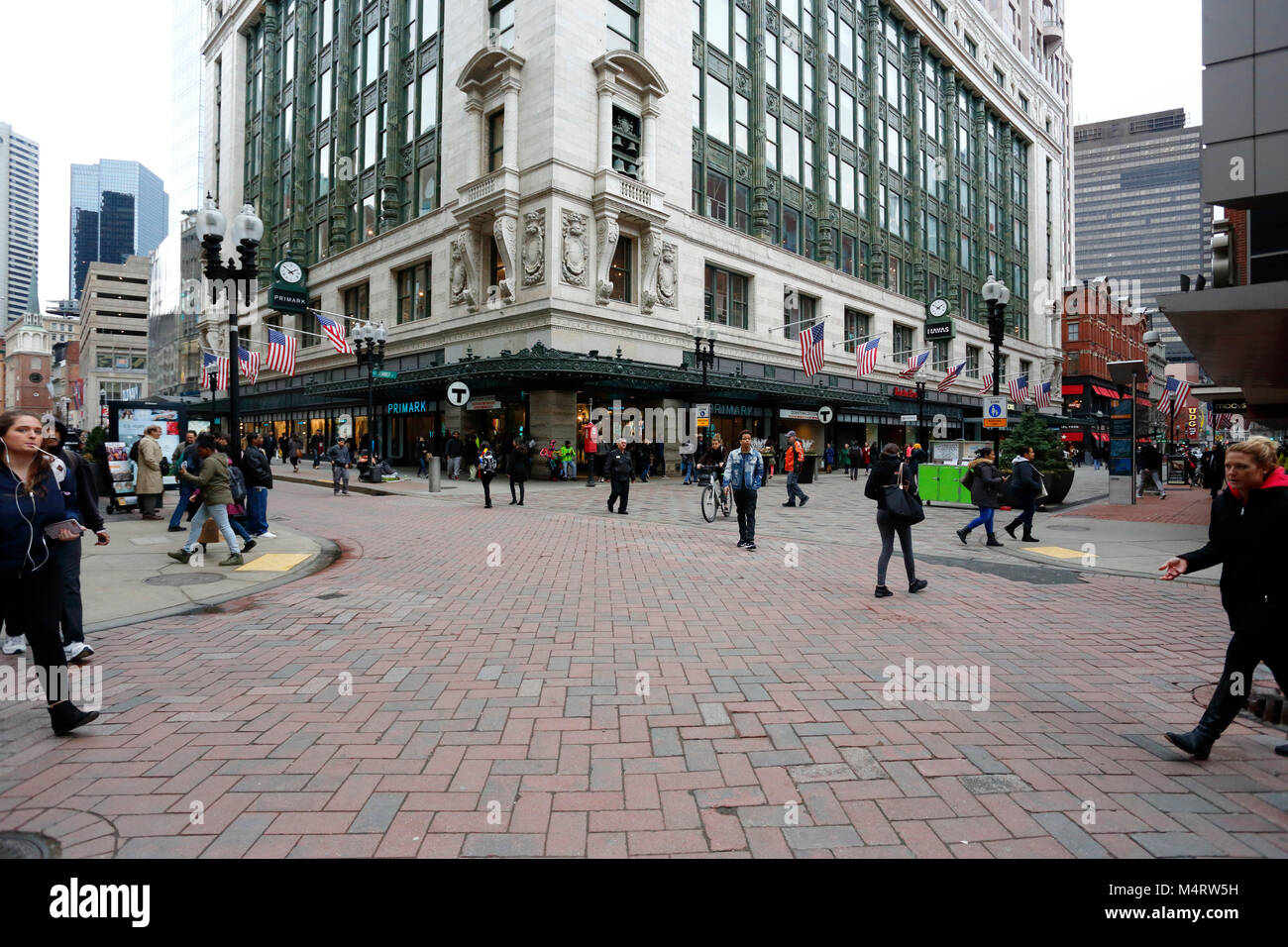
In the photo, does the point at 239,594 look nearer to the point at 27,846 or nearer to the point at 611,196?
the point at 27,846

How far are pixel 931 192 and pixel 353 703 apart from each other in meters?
58.5

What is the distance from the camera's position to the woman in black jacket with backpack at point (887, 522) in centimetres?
746

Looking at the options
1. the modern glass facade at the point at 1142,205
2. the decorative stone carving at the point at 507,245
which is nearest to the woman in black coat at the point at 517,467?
the decorative stone carving at the point at 507,245

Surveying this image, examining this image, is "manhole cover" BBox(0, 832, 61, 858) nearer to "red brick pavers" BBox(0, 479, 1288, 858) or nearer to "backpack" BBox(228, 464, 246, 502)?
"red brick pavers" BBox(0, 479, 1288, 858)

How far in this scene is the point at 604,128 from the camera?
29156 mm

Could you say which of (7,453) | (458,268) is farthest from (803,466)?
(7,453)

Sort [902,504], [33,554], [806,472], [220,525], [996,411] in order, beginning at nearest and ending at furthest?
[33,554]
[902,504]
[220,525]
[996,411]
[806,472]

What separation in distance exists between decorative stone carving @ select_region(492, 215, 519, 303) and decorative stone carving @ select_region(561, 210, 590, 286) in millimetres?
2527

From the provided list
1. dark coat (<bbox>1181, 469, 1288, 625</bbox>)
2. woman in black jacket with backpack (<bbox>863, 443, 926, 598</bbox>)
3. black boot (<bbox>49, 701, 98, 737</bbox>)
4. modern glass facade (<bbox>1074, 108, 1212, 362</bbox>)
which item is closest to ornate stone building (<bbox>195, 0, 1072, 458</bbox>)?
woman in black jacket with backpack (<bbox>863, 443, 926, 598</bbox>)

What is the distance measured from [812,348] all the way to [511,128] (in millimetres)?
16541

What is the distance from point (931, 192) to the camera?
51594 mm

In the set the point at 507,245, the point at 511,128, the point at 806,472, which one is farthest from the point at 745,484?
the point at 511,128

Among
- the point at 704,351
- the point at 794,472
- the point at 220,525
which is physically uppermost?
the point at 704,351

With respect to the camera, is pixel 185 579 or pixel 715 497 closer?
pixel 185 579
